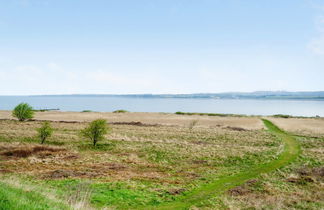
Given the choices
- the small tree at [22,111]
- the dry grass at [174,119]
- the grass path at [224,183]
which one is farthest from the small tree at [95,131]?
the dry grass at [174,119]

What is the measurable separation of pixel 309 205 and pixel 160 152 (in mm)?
23445

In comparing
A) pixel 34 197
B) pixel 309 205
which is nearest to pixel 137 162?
pixel 309 205

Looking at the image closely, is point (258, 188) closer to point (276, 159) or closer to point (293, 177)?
point (293, 177)

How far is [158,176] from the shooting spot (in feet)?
87.2

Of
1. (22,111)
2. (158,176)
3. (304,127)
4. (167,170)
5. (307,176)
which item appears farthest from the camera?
(22,111)

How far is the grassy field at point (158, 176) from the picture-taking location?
18062mm

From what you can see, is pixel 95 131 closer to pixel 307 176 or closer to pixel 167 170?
pixel 167 170

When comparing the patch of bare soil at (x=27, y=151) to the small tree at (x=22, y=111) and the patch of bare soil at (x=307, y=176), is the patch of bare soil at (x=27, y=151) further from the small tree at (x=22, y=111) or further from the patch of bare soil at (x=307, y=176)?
the small tree at (x=22, y=111)

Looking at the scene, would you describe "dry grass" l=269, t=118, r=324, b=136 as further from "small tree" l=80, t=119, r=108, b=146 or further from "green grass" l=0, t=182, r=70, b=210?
"green grass" l=0, t=182, r=70, b=210

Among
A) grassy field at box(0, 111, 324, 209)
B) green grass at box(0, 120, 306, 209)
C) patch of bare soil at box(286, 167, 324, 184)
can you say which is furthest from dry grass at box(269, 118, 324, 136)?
patch of bare soil at box(286, 167, 324, 184)

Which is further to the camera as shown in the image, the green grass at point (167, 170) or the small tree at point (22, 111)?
the small tree at point (22, 111)

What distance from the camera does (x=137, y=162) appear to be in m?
33.2

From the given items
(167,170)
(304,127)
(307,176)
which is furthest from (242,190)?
(304,127)

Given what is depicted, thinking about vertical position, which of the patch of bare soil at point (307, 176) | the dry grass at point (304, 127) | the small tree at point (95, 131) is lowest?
the patch of bare soil at point (307, 176)
